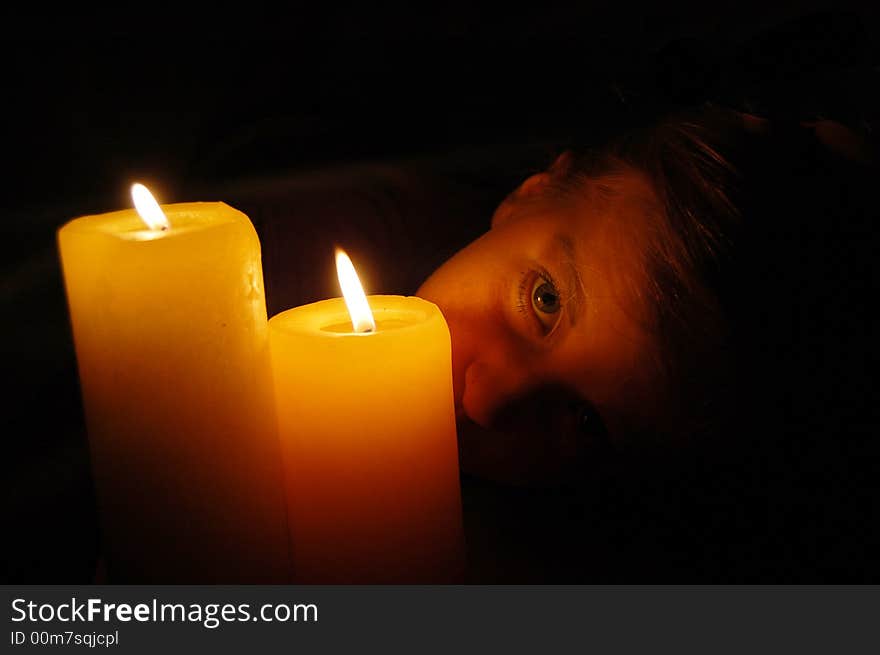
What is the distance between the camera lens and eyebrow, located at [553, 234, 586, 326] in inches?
32.3

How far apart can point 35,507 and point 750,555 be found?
2.57 ft

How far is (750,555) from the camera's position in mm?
907

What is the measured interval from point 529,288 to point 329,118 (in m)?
0.62

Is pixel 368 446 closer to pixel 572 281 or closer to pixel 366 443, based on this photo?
pixel 366 443

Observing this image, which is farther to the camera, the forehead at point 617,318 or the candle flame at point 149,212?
the forehead at point 617,318

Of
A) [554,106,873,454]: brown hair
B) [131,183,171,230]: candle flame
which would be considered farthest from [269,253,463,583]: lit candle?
[554,106,873,454]: brown hair

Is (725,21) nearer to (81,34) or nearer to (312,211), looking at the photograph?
(312,211)

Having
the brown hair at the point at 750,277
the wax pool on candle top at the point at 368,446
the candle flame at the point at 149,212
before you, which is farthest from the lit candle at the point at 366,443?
the brown hair at the point at 750,277

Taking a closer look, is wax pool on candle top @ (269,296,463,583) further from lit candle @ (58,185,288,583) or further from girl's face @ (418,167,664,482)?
girl's face @ (418,167,664,482)

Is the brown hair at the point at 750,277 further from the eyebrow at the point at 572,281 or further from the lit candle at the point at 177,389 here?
the lit candle at the point at 177,389

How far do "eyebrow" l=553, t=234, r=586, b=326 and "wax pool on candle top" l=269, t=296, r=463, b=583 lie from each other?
0.61 ft

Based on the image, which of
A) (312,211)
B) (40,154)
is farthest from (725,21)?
(40,154)

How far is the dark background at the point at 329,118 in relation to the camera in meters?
0.96

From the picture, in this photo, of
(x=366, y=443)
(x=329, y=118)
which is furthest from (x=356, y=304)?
(x=329, y=118)
